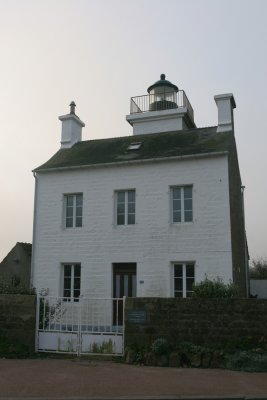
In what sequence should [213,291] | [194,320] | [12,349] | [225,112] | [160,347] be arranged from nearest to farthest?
[160,347] < [194,320] < [12,349] < [213,291] < [225,112]

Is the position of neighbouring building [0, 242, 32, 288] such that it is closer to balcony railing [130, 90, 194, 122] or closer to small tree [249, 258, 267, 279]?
balcony railing [130, 90, 194, 122]

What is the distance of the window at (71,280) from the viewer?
17.3m

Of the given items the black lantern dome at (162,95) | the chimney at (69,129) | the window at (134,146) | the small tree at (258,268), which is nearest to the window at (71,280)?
the window at (134,146)

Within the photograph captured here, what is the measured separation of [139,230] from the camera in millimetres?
16781

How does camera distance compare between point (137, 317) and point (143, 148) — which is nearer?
point (137, 317)

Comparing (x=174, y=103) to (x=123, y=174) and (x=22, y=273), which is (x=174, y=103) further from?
(x=22, y=273)

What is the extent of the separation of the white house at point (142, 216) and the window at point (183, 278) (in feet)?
0.11

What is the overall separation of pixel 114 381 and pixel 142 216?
8.96 metres

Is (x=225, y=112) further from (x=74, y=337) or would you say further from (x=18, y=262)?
(x=18, y=262)

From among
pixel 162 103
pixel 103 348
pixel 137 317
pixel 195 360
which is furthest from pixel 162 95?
pixel 195 360

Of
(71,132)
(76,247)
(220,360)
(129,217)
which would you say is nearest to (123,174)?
(129,217)

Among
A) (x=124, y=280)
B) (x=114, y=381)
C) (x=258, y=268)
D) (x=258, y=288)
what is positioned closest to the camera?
(x=114, y=381)

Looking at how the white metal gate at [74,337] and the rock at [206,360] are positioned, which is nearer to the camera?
the rock at [206,360]

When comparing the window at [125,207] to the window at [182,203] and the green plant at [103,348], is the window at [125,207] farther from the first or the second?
the green plant at [103,348]
